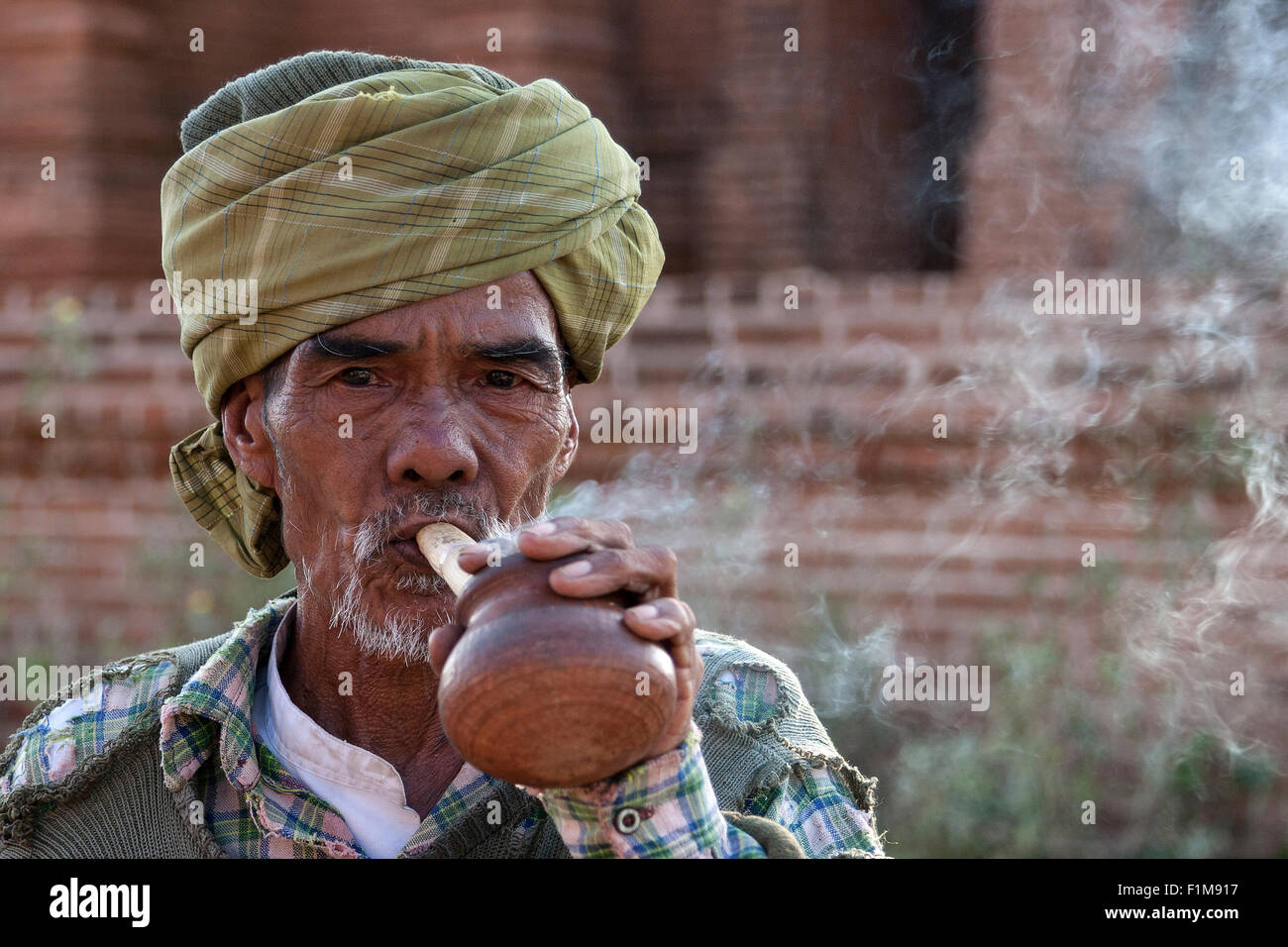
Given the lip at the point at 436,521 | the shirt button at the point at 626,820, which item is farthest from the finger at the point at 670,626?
the lip at the point at 436,521

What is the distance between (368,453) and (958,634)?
12.8ft

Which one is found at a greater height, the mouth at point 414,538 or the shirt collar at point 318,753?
the mouth at point 414,538

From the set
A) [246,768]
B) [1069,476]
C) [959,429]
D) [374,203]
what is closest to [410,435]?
[374,203]

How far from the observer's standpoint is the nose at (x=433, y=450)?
2.18 meters

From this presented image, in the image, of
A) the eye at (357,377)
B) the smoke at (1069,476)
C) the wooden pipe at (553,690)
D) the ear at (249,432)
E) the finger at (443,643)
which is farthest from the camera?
the smoke at (1069,476)

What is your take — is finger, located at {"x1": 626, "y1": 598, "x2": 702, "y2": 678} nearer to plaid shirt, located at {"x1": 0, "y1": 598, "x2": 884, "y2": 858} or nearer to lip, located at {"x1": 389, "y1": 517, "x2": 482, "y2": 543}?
plaid shirt, located at {"x1": 0, "y1": 598, "x2": 884, "y2": 858}

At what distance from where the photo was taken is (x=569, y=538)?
65.9 inches

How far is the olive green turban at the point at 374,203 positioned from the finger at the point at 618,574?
0.73 m

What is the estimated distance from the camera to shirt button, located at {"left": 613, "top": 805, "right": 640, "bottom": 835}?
1.71 metres

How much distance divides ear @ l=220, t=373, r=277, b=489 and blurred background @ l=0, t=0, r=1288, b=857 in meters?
3.22

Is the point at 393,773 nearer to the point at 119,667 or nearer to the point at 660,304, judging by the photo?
the point at 119,667

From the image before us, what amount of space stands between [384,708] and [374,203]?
81cm

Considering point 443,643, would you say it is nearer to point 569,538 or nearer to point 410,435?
point 569,538

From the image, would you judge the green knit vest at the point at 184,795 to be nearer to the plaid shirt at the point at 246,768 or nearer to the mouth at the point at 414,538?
the plaid shirt at the point at 246,768
